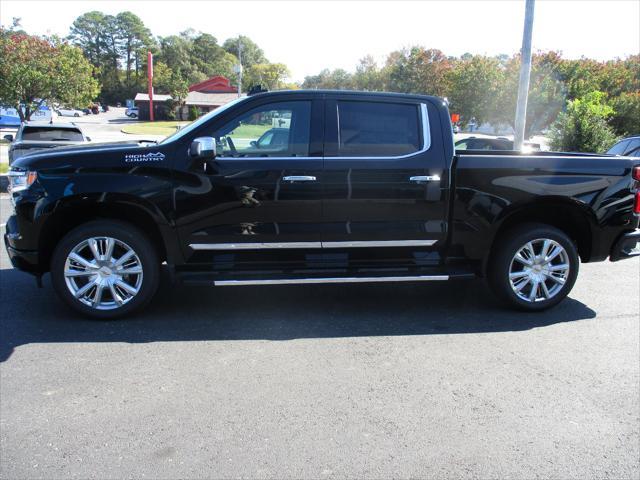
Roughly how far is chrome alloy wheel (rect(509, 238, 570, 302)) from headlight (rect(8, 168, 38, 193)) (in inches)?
173

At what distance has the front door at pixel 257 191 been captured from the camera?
4906 millimetres

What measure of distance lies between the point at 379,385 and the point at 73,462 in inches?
76.7

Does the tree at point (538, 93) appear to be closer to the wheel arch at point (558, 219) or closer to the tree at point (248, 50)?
the wheel arch at point (558, 219)

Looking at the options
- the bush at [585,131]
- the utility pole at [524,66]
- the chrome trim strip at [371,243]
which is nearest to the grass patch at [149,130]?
the bush at [585,131]

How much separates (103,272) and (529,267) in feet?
12.9

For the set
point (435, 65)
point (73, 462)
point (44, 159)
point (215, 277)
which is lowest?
point (73, 462)

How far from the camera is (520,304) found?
17.6ft

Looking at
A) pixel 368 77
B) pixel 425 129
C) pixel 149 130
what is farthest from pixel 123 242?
pixel 368 77

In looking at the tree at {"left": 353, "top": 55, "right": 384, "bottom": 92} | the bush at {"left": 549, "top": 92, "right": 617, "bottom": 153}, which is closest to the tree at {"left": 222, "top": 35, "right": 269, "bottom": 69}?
the tree at {"left": 353, "top": 55, "right": 384, "bottom": 92}

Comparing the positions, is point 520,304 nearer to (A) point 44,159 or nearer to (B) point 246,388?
(B) point 246,388

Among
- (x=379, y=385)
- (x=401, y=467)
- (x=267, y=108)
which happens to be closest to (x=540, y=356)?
(x=379, y=385)

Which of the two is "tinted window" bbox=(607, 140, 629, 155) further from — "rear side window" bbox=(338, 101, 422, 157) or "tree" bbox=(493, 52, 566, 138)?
"tree" bbox=(493, 52, 566, 138)

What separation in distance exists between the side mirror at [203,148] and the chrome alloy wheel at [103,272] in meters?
1.03

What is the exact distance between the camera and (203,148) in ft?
15.4
